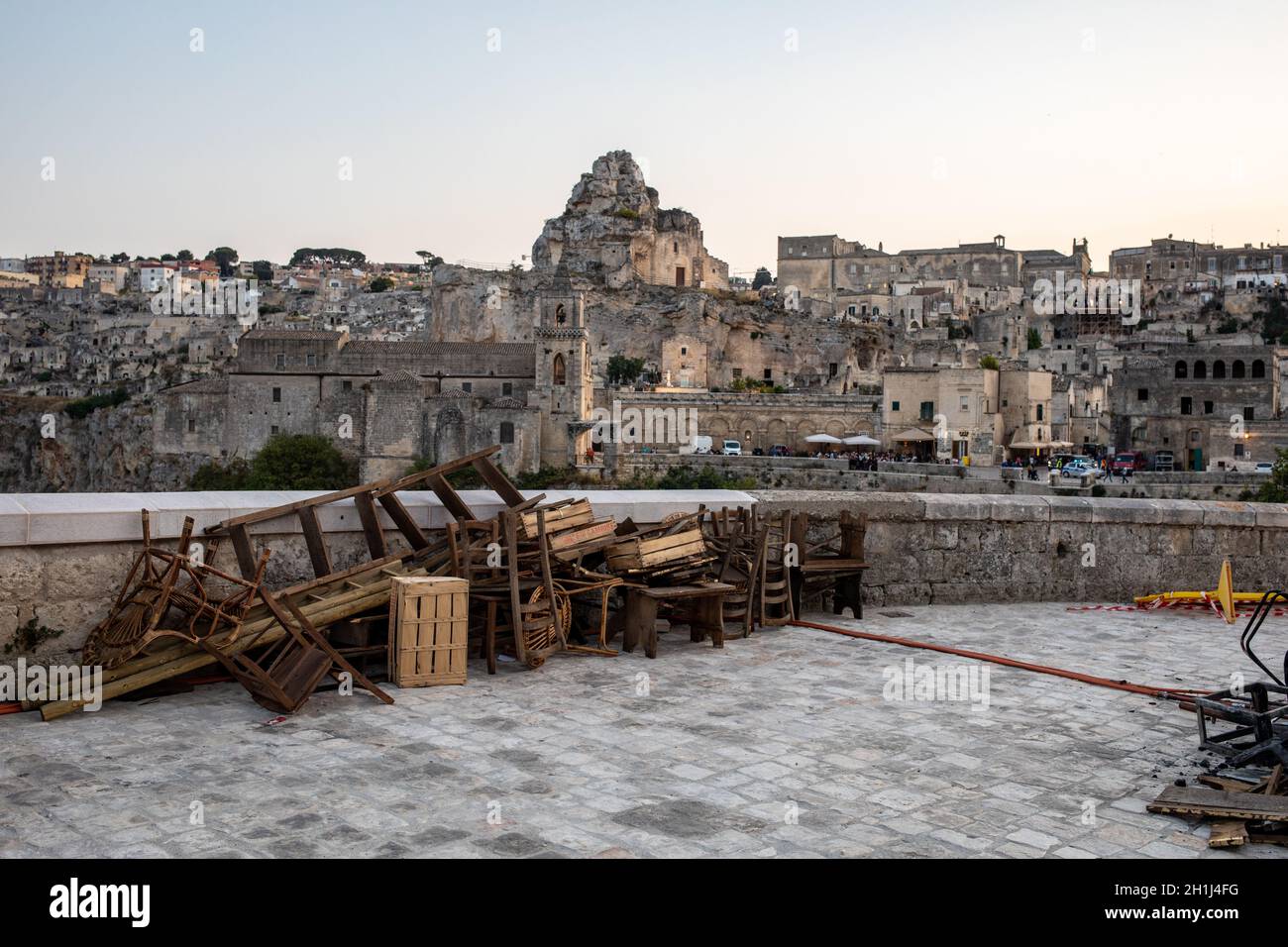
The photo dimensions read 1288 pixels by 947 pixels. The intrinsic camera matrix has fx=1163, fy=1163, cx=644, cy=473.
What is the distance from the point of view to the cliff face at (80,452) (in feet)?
209

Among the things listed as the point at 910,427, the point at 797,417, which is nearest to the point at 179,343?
the point at 797,417

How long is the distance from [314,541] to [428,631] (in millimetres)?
1006

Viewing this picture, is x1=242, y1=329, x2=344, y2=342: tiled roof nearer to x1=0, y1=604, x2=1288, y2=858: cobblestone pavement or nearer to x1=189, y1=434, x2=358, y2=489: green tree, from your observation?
x1=189, y1=434, x2=358, y2=489: green tree

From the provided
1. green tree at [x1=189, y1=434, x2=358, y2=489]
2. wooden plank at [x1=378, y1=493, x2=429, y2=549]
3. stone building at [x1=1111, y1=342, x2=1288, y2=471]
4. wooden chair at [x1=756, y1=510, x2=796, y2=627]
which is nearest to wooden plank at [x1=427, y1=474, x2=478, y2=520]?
wooden plank at [x1=378, y1=493, x2=429, y2=549]

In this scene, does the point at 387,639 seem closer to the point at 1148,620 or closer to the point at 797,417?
the point at 1148,620

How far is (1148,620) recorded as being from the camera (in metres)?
8.39

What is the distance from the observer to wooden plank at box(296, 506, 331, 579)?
657cm

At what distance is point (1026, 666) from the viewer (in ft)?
22.2

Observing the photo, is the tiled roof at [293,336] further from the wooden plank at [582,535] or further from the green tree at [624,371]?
the wooden plank at [582,535]

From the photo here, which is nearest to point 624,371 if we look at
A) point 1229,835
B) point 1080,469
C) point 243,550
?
point 1080,469

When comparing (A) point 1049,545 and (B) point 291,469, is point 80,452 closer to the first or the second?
(B) point 291,469
